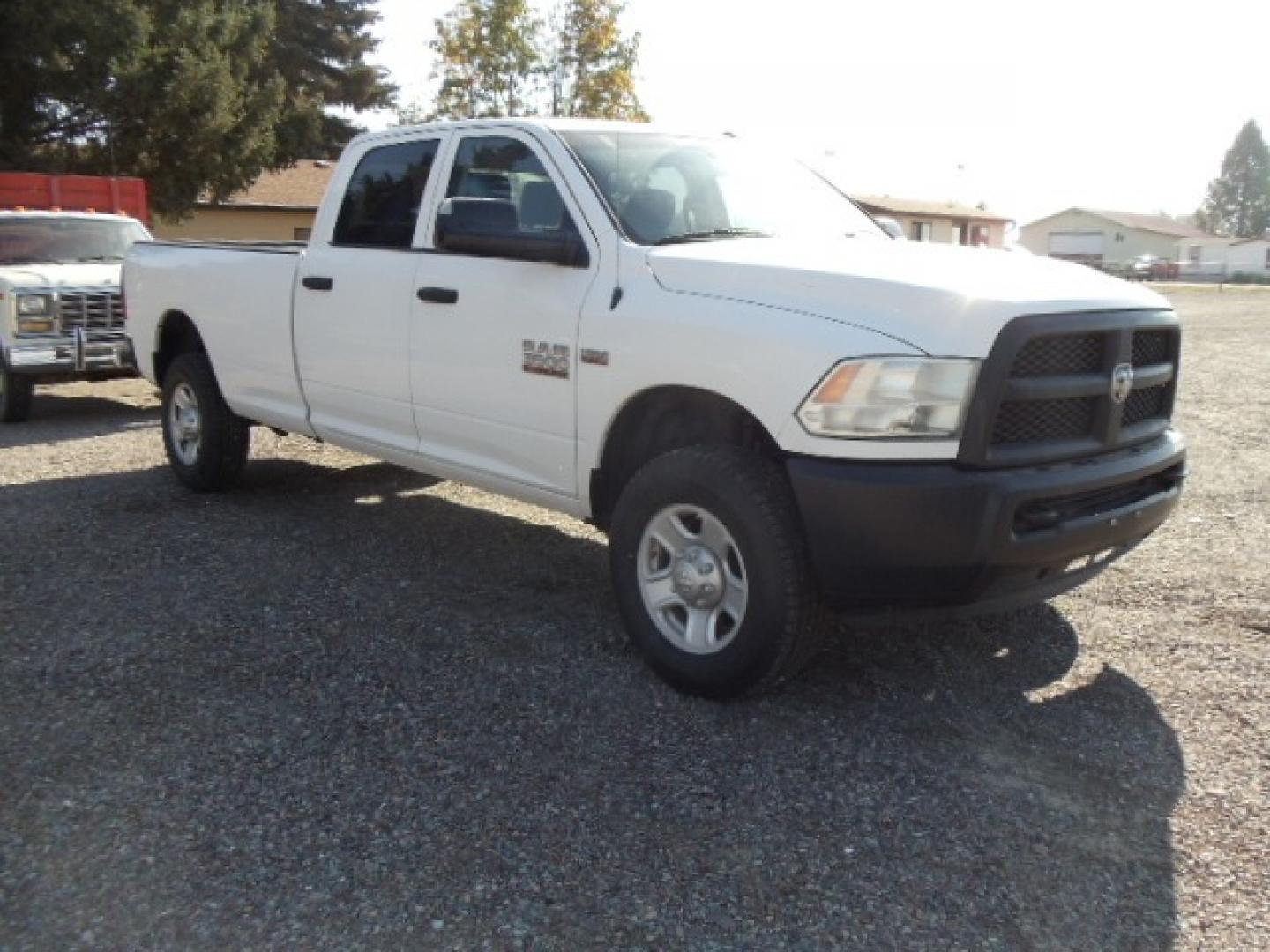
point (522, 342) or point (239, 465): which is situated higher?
point (522, 342)

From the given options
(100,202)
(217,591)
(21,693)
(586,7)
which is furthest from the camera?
(586,7)

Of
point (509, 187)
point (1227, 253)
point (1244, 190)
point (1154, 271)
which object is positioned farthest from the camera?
point (1244, 190)

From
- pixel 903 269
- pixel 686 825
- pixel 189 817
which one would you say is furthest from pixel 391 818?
pixel 903 269

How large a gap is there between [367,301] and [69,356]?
562 cm

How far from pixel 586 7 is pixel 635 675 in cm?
2408

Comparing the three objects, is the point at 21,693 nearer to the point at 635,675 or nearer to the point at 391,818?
the point at 391,818

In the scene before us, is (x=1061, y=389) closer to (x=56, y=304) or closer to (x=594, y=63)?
(x=56, y=304)

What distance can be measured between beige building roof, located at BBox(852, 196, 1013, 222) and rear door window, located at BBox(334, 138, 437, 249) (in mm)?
54809

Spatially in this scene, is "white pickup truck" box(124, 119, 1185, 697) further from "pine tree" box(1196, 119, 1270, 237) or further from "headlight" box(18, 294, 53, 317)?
"pine tree" box(1196, 119, 1270, 237)

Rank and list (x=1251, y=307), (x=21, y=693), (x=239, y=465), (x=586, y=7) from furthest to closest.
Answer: (x=1251, y=307)
(x=586, y=7)
(x=239, y=465)
(x=21, y=693)

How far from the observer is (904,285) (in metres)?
3.37

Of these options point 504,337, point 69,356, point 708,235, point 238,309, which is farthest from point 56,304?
point 708,235

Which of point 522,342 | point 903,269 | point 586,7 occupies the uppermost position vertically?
point 586,7

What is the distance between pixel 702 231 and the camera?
4320mm
